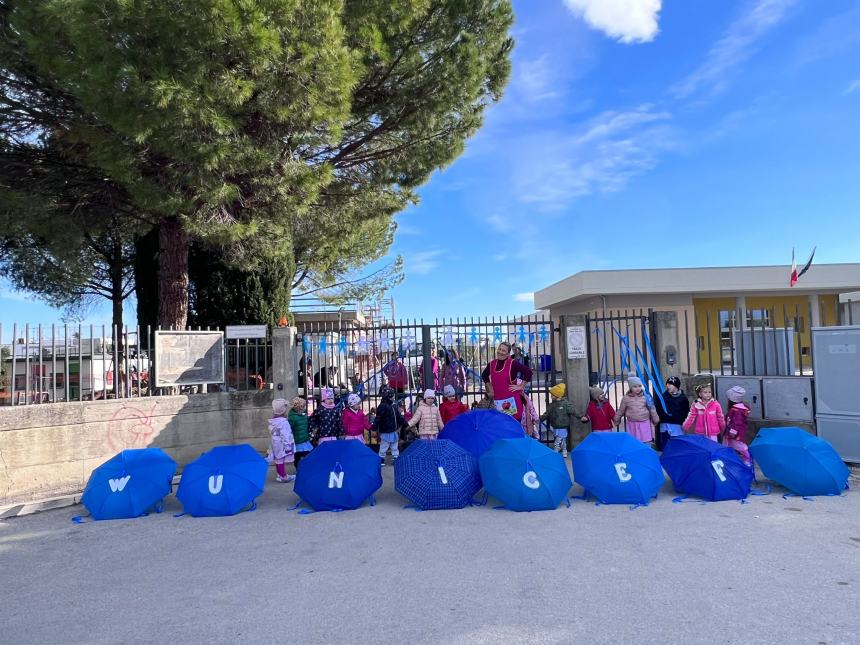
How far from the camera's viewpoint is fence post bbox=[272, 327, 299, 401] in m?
10.3

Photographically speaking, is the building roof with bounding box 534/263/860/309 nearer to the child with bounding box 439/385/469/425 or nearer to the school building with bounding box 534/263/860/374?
the school building with bounding box 534/263/860/374

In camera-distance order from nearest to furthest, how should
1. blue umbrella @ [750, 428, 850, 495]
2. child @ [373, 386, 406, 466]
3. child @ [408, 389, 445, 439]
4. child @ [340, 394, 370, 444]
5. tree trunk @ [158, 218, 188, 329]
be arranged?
1. blue umbrella @ [750, 428, 850, 495]
2. child @ [408, 389, 445, 439]
3. child @ [340, 394, 370, 444]
4. child @ [373, 386, 406, 466]
5. tree trunk @ [158, 218, 188, 329]

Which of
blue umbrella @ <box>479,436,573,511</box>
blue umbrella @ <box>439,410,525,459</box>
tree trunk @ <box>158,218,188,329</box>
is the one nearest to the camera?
blue umbrella @ <box>479,436,573,511</box>

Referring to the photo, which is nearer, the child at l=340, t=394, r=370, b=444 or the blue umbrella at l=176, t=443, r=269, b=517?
the blue umbrella at l=176, t=443, r=269, b=517

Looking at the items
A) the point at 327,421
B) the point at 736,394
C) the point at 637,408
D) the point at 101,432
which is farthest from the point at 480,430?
the point at 101,432

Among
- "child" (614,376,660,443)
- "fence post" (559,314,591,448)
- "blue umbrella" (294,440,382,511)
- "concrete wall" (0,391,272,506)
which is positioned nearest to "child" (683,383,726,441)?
"child" (614,376,660,443)

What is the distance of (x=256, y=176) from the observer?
33.8 ft

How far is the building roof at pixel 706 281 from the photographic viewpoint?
79.6 ft

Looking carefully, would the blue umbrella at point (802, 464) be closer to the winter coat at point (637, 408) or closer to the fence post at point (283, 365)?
the winter coat at point (637, 408)

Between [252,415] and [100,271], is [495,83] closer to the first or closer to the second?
[252,415]

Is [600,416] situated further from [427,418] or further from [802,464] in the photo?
[802,464]

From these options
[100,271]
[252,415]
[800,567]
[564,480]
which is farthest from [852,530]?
[100,271]

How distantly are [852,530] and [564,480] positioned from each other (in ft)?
9.00

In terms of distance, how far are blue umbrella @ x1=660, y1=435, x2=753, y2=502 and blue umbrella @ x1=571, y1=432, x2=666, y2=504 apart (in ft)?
1.10
